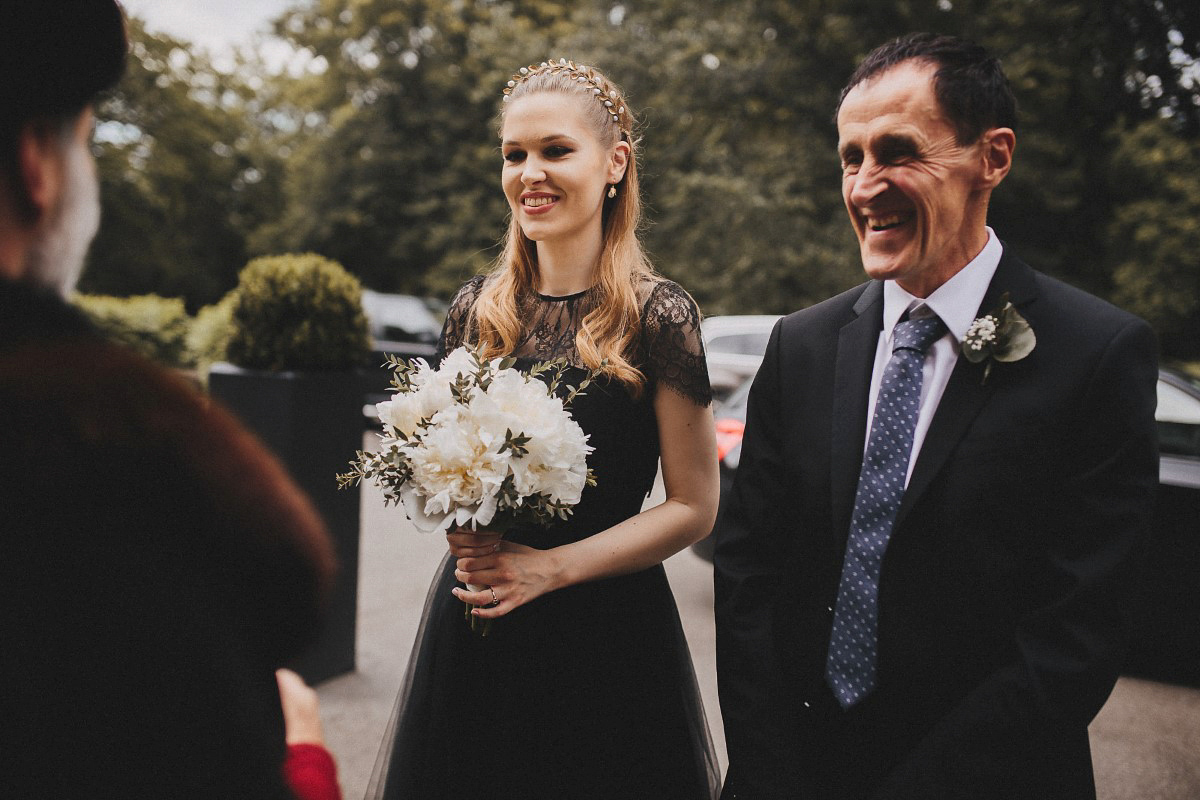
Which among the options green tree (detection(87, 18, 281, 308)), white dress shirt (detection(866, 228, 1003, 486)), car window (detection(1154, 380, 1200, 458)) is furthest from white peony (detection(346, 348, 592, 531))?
green tree (detection(87, 18, 281, 308))

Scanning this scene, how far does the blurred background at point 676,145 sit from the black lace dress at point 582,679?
4.28m

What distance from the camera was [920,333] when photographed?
1.78m

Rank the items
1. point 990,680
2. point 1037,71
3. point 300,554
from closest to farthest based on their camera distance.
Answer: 1. point 300,554
2. point 990,680
3. point 1037,71

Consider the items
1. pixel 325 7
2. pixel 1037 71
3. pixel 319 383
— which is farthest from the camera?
pixel 325 7

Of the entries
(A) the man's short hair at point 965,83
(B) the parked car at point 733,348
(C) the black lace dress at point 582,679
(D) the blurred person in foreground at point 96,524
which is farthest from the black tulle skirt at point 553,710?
(B) the parked car at point 733,348

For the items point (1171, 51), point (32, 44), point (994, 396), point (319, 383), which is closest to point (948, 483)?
point (994, 396)

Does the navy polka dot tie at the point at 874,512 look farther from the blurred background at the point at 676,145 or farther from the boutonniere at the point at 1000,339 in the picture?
the blurred background at the point at 676,145

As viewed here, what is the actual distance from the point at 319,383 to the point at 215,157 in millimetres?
25920

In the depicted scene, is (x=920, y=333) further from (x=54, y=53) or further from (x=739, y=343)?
(x=739, y=343)

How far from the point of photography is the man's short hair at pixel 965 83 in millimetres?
1682

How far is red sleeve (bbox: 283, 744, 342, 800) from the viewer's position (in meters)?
1.14

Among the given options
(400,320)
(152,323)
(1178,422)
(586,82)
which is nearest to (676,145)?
(400,320)

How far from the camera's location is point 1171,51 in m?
14.3

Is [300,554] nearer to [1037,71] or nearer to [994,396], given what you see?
[994,396]
